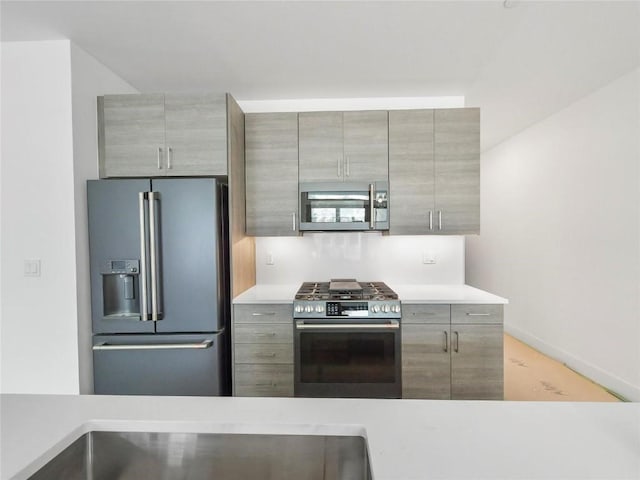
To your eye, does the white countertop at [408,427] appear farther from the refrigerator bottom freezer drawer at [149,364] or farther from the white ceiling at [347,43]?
the white ceiling at [347,43]

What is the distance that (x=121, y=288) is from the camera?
7.77 ft

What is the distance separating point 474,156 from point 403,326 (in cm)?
148

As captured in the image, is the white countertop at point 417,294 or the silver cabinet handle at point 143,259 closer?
the silver cabinet handle at point 143,259

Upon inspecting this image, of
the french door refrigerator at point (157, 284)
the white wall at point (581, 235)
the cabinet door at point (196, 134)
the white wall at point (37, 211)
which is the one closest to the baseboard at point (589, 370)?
the white wall at point (581, 235)

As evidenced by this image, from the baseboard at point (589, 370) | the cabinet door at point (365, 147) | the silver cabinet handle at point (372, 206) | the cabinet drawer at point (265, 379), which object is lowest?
the baseboard at point (589, 370)

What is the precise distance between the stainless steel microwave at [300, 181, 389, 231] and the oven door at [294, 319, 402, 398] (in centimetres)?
77

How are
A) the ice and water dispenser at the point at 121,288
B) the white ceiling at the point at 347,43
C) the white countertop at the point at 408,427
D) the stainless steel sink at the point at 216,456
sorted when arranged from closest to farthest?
the white countertop at the point at 408,427
the stainless steel sink at the point at 216,456
the white ceiling at the point at 347,43
the ice and water dispenser at the point at 121,288

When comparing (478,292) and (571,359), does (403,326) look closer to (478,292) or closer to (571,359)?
(478,292)

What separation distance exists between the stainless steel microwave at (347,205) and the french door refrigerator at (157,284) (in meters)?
0.80

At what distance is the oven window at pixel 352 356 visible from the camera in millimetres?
2395

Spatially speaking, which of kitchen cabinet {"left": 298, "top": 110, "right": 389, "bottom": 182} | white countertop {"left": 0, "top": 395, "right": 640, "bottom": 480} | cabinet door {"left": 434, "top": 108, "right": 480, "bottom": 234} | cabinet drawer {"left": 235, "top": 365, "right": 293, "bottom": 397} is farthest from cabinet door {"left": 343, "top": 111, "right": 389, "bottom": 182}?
white countertop {"left": 0, "top": 395, "right": 640, "bottom": 480}

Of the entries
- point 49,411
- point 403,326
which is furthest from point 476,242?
point 49,411

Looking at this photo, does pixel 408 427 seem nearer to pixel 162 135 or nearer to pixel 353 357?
pixel 353 357

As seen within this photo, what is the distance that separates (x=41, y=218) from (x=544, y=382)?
4.32 metres
